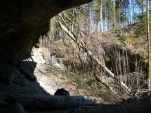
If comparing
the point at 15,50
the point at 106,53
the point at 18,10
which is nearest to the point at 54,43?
the point at 106,53

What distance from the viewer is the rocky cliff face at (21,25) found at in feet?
25.1

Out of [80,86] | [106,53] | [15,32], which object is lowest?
[80,86]

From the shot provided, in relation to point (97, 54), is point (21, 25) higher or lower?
higher

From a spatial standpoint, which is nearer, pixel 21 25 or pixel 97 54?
pixel 21 25

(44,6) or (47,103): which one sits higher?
(44,6)

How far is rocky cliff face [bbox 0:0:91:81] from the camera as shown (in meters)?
7.64

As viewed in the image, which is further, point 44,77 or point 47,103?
point 44,77

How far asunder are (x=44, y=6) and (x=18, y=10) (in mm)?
481

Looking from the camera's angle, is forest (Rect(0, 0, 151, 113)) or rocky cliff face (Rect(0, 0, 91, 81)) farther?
forest (Rect(0, 0, 151, 113))

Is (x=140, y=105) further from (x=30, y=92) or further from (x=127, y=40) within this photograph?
(x=127, y=40)

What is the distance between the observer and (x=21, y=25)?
891 cm

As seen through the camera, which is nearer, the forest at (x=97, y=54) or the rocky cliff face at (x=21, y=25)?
the rocky cliff face at (x=21, y=25)

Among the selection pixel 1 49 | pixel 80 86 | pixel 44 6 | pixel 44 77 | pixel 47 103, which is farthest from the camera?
pixel 80 86

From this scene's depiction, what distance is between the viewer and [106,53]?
19.6 meters
